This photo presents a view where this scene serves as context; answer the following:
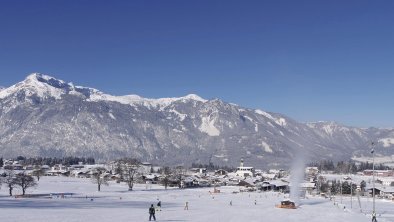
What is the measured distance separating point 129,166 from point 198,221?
118m

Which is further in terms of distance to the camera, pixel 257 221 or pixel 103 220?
pixel 257 221

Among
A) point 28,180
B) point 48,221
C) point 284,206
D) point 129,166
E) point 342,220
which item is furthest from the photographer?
point 129,166

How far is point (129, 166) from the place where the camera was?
572 ft

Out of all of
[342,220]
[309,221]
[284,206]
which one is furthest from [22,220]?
[284,206]

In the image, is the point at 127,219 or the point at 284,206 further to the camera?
the point at 284,206

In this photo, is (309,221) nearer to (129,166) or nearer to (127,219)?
(127,219)

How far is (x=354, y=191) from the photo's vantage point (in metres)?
195

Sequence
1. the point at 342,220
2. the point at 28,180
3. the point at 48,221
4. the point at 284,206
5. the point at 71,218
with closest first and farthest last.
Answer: the point at 48,221 < the point at 71,218 < the point at 342,220 < the point at 284,206 < the point at 28,180

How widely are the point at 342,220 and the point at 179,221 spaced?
25.1 meters

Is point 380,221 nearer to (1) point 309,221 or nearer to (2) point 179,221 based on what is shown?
(1) point 309,221

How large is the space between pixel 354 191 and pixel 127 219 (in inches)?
6032

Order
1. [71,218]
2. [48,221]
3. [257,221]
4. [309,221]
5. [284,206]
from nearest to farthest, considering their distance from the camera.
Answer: [48,221] < [71,218] < [257,221] < [309,221] < [284,206]

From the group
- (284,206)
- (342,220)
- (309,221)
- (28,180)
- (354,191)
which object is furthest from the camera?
(354,191)

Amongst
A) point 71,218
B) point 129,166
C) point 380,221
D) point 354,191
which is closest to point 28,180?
point 129,166
